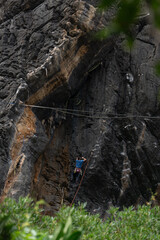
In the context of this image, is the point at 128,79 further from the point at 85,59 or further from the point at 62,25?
the point at 62,25

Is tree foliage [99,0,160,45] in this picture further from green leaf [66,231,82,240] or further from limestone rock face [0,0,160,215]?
limestone rock face [0,0,160,215]

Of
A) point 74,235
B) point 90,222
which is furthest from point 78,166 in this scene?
point 74,235

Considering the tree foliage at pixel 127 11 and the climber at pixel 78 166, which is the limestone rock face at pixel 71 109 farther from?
the tree foliage at pixel 127 11

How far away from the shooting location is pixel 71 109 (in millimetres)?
11125

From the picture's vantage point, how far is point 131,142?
10.9 m

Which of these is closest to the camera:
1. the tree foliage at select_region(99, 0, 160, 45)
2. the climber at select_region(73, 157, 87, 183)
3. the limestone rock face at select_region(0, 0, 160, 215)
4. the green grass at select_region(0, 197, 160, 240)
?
the tree foliage at select_region(99, 0, 160, 45)

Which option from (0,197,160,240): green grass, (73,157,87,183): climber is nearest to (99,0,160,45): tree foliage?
(0,197,160,240): green grass

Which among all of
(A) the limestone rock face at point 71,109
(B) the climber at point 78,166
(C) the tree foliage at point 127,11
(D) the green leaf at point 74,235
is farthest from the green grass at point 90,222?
(C) the tree foliage at point 127,11

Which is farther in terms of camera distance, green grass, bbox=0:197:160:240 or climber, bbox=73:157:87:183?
climber, bbox=73:157:87:183

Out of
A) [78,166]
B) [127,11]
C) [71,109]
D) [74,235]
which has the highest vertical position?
[127,11]

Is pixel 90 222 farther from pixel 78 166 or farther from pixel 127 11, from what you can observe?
pixel 127 11

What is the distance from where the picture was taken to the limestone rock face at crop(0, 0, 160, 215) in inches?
362

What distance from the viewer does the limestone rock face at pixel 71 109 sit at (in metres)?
9.19

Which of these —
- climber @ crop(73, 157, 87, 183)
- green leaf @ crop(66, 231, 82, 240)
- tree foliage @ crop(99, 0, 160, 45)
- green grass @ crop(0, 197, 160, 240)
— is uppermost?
tree foliage @ crop(99, 0, 160, 45)
